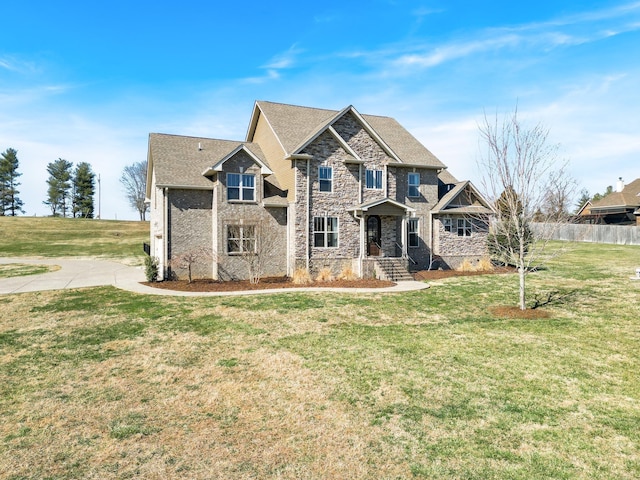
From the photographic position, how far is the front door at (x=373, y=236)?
22297 millimetres

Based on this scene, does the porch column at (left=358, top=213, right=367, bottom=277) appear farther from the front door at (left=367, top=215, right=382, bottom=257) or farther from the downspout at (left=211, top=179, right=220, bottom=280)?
the downspout at (left=211, top=179, right=220, bottom=280)

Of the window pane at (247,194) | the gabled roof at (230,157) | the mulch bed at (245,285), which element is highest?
the gabled roof at (230,157)

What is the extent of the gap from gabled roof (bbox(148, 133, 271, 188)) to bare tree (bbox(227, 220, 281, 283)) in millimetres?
2850

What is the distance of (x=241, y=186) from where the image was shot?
20.6 metres

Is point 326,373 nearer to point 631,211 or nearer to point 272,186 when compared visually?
point 272,186

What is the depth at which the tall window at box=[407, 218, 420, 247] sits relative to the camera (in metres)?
24.8

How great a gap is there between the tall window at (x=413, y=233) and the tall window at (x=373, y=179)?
3.87 metres

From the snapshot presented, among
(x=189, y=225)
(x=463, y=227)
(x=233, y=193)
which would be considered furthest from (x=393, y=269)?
(x=189, y=225)

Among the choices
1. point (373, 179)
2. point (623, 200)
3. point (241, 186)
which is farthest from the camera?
point (623, 200)

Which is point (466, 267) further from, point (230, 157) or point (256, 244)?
point (230, 157)

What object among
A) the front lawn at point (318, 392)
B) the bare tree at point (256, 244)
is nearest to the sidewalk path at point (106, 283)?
the front lawn at point (318, 392)

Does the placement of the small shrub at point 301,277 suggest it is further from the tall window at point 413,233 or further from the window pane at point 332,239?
the tall window at point 413,233

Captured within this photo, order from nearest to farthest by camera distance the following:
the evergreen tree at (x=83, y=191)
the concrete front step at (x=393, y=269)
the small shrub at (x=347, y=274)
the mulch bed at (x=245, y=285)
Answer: the mulch bed at (x=245, y=285) → the small shrub at (x=347, y=274) → the concrete front step at (x=393, y=269) → the evergreen tree at (x=83, y=191)

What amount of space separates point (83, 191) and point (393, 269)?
75.7 meters
